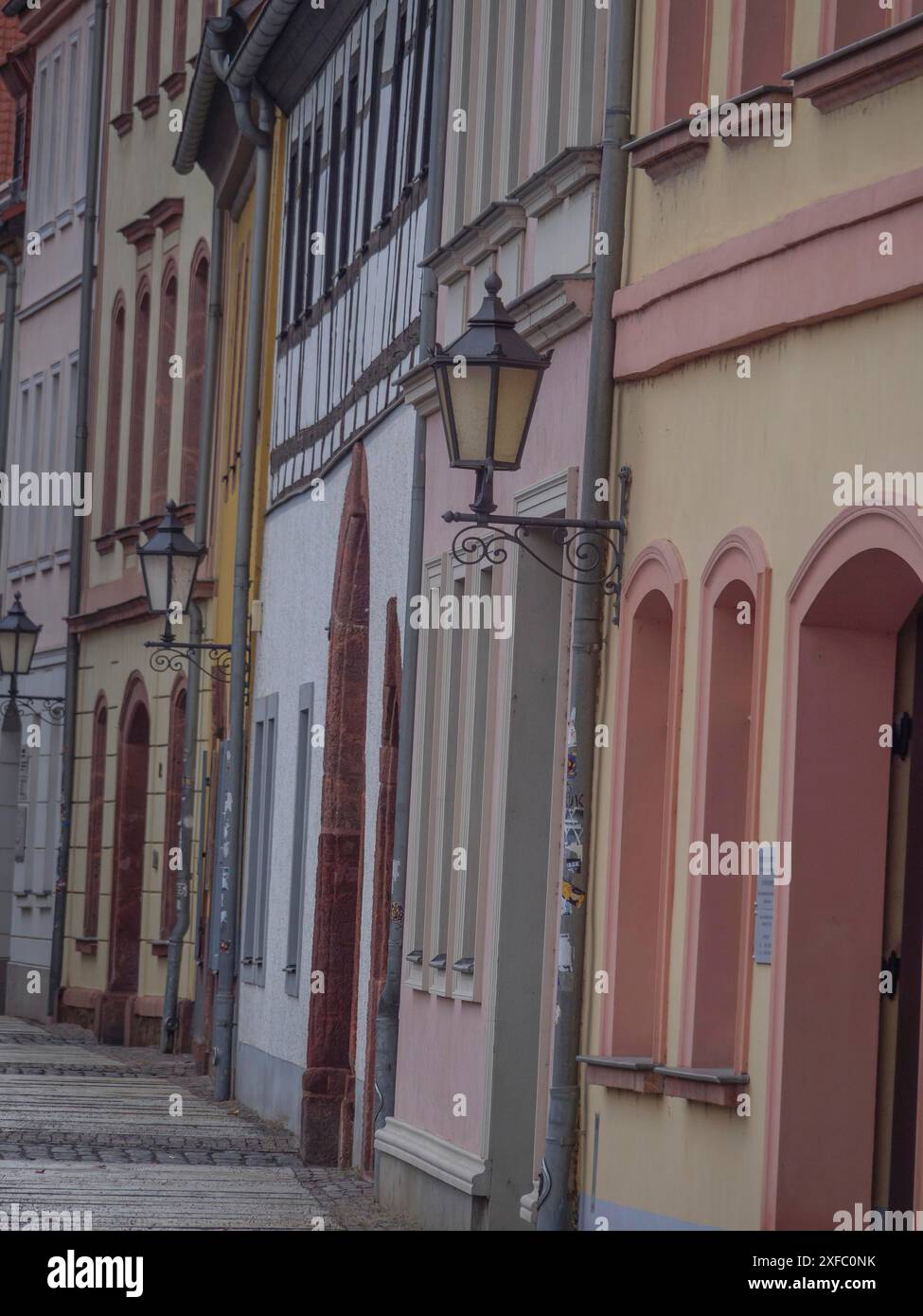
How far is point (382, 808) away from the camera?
17891 mm

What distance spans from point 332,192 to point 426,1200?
927 centimetres

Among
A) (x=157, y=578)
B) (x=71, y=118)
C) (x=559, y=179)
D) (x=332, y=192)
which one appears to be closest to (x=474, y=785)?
(x=559, y=179)

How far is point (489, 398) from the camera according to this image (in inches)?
470

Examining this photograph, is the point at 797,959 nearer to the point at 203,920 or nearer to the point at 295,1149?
the point at 295,1149

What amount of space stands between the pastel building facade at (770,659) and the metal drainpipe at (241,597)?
12.3 m

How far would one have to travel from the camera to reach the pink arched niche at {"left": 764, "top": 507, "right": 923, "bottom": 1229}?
32.1 ft

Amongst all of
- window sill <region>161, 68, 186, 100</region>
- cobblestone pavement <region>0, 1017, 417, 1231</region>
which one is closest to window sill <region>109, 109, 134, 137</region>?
window sill <region>161, 68, 186, 100</region>

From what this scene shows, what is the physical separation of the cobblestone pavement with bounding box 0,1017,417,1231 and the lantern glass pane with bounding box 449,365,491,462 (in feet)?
13.6

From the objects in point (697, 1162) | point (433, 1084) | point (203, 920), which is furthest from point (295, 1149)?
point (697, 1162)

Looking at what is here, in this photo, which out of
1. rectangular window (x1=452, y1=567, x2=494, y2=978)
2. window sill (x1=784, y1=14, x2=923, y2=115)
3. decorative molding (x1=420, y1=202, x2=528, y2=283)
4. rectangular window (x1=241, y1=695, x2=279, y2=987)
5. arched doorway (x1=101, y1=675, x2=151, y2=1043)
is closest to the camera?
window sill (x1=784, y1=14, x2=923, y2=115)

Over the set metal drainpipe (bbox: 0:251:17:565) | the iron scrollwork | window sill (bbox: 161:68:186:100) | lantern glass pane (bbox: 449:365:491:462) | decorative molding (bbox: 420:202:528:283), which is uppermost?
window sill (bbox: 161:68:186:100)

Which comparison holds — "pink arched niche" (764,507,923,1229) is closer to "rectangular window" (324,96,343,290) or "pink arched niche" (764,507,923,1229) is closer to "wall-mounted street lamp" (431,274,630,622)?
"wall-mounted street lamp" (431,274,630,622)

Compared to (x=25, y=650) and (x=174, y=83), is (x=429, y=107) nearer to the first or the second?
(x=174, y=83)
